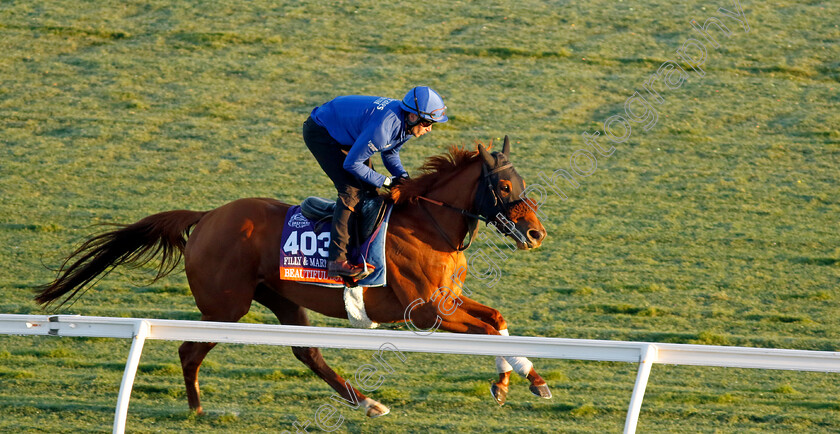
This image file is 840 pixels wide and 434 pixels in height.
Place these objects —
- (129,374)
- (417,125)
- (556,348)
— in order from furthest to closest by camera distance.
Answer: (417,125) < (129,374) < (556,348)

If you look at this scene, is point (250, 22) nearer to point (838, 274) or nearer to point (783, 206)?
point (783, 206)

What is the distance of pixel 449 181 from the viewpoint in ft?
14.4

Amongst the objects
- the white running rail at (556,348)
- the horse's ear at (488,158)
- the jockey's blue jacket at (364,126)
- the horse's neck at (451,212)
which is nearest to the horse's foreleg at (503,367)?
the horse's neck at (451,212)

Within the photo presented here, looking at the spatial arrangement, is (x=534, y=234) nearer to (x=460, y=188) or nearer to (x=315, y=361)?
(x=460, y=188)

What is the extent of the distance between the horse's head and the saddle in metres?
0.49

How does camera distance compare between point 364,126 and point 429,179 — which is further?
point 429,179

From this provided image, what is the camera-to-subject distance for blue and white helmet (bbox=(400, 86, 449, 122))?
13.6ft

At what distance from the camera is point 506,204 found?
415 cm

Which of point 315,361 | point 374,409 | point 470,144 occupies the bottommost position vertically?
point 374,409

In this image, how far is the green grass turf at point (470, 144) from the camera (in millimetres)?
4605

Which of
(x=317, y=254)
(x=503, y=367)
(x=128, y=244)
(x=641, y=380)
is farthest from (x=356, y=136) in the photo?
(x=641, y=380)

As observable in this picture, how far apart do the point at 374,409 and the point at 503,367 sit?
677 mm

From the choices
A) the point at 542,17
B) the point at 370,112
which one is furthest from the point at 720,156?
the point at 370,112

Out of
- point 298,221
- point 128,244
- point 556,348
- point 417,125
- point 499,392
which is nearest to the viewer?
point 556,348
